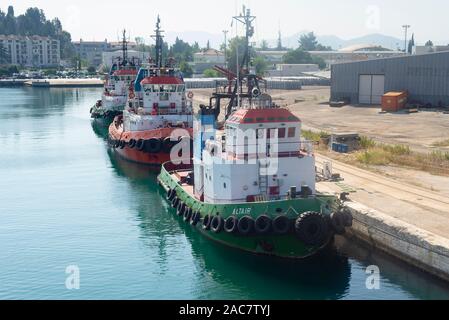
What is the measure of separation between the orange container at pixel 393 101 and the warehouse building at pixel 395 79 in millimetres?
1575

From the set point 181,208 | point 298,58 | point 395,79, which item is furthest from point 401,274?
point 298,58

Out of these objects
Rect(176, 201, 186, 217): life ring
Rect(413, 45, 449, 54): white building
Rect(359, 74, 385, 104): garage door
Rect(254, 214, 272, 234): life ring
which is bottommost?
Rect(176, 201, 186, 217): life ring

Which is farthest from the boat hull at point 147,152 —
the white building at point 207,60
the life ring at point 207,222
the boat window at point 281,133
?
the white building at point 207,60

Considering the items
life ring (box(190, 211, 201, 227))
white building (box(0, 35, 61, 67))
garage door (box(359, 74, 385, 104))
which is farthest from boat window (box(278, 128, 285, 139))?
white building (box(0, 35, 61, 67))

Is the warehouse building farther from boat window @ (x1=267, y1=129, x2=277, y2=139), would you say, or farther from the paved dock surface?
boat window @ (x1=267, y1=129, x2=277, y2=139)

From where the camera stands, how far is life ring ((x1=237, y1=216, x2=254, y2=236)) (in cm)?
1741

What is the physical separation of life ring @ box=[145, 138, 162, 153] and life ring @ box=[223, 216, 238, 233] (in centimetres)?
1593

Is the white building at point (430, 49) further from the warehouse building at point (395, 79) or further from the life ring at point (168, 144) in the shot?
the life ring at point (168, 144)

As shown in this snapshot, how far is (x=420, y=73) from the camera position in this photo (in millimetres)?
45719

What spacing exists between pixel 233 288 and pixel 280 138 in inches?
200

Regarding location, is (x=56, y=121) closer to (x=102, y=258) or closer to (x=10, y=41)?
(x=102, y=258)

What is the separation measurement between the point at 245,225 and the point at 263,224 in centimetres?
59

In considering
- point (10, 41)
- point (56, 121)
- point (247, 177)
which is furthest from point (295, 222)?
point (10, 41)
